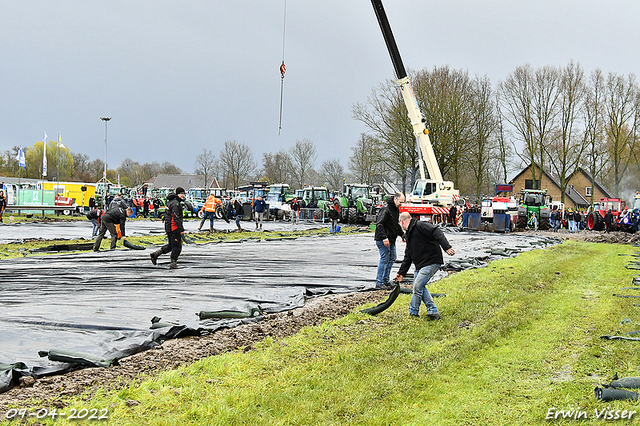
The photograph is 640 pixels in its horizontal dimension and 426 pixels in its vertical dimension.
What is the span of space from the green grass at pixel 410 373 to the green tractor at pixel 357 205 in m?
26.2

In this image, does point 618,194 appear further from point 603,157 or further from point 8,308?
point 8,308

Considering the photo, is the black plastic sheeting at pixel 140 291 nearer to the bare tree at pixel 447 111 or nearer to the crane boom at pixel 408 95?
the crane boom at pixel 408 95

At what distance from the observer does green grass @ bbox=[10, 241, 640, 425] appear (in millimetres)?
4141

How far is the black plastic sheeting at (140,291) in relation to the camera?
5.73m

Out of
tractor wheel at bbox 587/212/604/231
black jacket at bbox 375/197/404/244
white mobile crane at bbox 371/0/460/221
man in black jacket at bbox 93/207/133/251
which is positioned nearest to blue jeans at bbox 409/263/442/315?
black jacket at bbox 375/197/404/244

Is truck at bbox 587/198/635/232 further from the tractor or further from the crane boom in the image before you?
the tractor

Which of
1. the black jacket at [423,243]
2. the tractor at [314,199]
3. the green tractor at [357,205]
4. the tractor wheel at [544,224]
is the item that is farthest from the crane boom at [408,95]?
the black jacket at [423,243]

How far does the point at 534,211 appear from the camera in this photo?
33031 mm

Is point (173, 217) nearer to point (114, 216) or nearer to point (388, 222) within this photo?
point (114, 216)

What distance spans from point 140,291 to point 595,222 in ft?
107

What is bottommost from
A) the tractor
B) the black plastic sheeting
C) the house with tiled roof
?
the black plastic sheeting

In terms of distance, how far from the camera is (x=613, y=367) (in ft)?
17.1

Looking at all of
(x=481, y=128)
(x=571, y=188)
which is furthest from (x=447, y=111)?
(x=571, y=188)

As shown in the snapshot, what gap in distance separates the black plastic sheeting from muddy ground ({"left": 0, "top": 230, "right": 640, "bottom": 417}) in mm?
157
